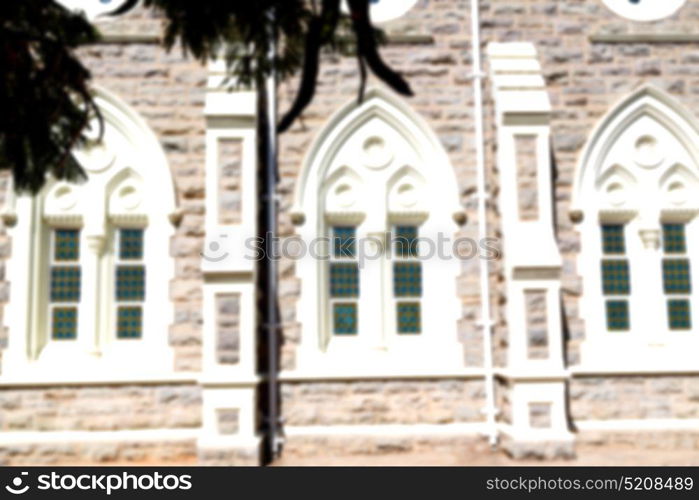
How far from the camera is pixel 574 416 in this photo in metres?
6.80

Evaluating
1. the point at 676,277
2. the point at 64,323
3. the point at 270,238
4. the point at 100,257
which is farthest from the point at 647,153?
the point at 64,323

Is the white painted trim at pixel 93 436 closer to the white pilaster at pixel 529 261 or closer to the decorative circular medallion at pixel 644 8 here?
the white pilaster at pixel 529 261

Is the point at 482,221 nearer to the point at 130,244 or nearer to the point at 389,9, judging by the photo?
the point at 389,9

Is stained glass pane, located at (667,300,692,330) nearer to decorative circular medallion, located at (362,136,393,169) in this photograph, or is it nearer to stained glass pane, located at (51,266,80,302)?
decorative circular medallion, located at (362,136,393,169)

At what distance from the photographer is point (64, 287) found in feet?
22.7

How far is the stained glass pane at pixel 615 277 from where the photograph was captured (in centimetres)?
716

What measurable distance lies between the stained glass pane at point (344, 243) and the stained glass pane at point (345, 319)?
0.60 m

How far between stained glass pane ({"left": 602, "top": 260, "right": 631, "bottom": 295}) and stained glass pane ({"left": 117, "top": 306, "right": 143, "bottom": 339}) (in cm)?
544

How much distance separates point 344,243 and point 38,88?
420 cm

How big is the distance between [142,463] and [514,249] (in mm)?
4513

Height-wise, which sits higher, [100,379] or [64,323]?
[64,323]

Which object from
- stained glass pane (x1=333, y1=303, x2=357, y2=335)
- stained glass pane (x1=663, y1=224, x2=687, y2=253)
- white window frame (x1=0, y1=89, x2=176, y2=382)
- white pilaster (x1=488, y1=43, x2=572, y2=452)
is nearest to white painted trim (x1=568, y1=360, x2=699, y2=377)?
white pilaster (x1=488, y1=43, x2=572, y2=452)

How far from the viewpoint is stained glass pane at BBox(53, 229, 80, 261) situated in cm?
698

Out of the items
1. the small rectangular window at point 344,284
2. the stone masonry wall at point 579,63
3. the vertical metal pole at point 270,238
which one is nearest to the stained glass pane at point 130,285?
the vertical metal pole at point 270,238
